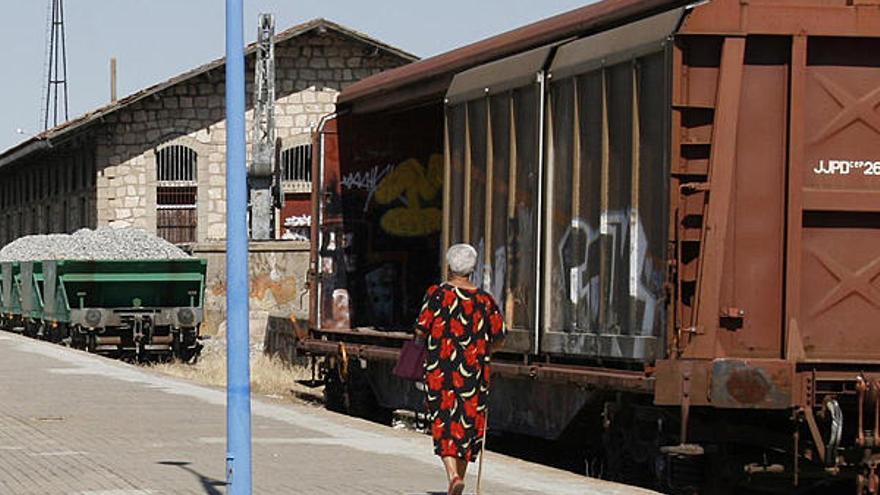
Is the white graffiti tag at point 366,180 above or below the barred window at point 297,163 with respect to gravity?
below

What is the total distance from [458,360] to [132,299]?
20.9 m

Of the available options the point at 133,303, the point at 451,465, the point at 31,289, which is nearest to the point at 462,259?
the point at 451,465

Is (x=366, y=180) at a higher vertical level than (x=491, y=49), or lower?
lower

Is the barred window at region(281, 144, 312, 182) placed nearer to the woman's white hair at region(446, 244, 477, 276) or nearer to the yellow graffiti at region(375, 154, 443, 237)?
the yellow graffiti at region(375, 154, 443, 237)

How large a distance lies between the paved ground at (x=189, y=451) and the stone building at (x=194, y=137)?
22.5m

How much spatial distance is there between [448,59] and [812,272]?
607cm

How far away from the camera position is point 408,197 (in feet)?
67.4

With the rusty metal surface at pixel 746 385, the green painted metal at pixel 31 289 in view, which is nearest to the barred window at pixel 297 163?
the green painted metal at pixel 31 289

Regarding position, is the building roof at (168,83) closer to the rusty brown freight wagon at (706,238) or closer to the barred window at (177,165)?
the barred window at (177,165)

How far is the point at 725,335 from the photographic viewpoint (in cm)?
1206

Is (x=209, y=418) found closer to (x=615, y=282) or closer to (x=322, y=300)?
(x=322, y=300)

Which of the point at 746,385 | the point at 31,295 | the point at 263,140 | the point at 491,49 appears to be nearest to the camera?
the point at 746,385

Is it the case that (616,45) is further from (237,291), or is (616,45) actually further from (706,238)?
(237,291)

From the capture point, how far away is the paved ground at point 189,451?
1234 centimetres
